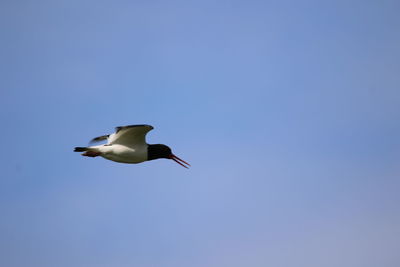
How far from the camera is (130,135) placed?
727 inches

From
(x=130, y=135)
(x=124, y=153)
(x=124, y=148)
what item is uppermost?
(x=130, y=135)

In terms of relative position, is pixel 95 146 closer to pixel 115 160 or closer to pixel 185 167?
pixel 115 160

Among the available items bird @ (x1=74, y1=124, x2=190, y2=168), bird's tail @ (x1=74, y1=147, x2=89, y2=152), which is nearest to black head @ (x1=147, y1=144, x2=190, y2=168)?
bird @ (x1=74, y1=124, x2=190, y2=168)

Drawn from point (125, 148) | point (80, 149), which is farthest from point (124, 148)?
point (80, 149)

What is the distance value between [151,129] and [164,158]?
2511 millimetres

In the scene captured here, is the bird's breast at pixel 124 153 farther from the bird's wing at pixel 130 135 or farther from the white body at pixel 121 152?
the bird's wing at pixel 130 135

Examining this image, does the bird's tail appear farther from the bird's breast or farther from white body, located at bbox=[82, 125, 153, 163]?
the bird's breast

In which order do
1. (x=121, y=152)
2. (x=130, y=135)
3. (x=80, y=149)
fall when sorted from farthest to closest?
(x=80, y=149)
(x=121, y=152)
(x=130, y=135)

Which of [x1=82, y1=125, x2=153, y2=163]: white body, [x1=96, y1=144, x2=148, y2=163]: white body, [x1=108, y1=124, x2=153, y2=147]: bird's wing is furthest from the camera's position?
[x1=96, y1=144, x2=148, y2=163]: white body

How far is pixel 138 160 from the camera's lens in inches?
755

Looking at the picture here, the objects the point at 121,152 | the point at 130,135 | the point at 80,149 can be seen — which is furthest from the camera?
the point at 80,149

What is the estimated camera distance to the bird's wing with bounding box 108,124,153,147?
1789cm

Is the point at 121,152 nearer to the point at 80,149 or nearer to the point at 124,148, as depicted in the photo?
the point at 124,148

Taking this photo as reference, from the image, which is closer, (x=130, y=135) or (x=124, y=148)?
(x=130, y=135)
